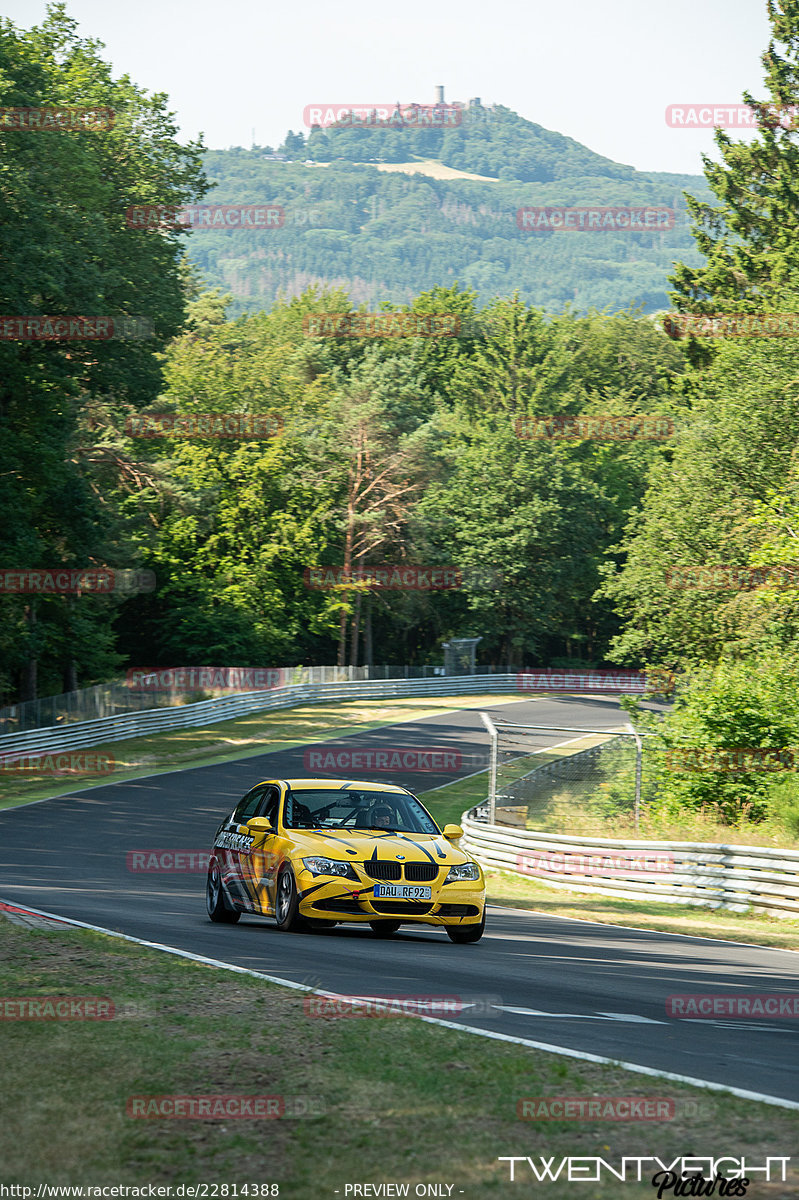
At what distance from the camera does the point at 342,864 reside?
481 inches

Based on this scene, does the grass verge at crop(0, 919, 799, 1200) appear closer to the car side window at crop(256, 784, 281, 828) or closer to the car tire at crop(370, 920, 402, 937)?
the car tire at crop(370, 920, 402, 937)

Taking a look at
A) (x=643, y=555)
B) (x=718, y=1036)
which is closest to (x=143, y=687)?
(x=643, y=555)

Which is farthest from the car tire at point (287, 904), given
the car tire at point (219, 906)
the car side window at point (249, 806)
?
the car side window at point (249, 806)

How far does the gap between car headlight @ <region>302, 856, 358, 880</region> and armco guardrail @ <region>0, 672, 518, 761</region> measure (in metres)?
27.7

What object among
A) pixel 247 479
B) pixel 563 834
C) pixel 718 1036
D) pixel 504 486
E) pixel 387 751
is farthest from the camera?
pixel 504 486

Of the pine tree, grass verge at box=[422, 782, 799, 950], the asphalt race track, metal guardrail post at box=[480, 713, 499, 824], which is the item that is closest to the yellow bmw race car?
the asphalt race track

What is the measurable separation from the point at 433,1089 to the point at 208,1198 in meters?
1.63

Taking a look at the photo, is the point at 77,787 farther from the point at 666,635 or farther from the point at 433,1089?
the point at 433,1089

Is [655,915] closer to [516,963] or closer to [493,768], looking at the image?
[493,768]

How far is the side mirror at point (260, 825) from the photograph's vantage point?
43.3 feet

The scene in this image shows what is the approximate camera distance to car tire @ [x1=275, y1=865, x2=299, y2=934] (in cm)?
1244

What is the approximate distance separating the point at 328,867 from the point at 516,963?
196 cm

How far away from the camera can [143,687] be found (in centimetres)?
4756

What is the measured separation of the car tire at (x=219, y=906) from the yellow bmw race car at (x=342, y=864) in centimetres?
1
